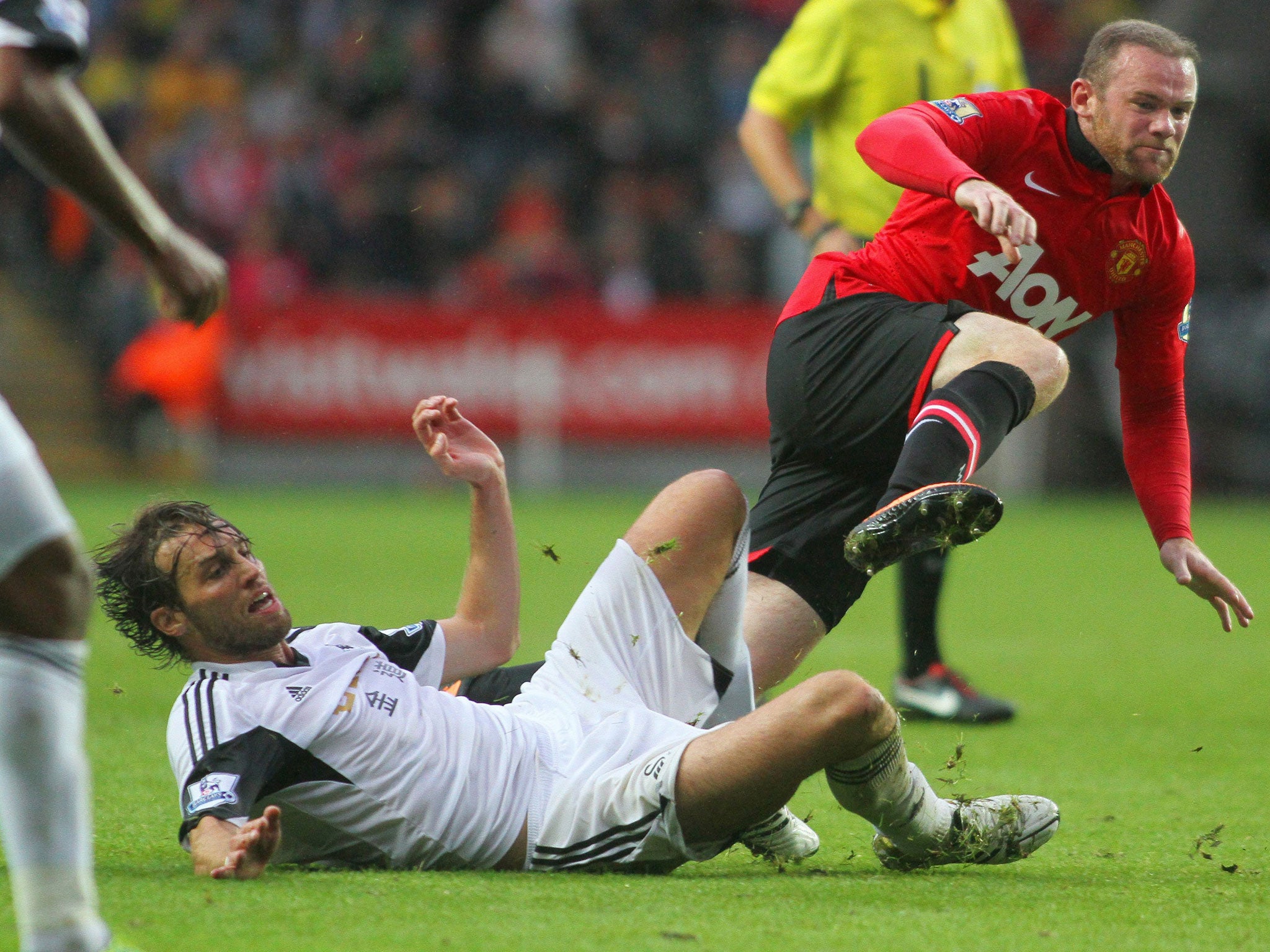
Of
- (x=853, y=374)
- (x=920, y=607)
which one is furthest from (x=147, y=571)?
(x=920, y=607)

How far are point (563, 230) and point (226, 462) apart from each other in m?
3.81

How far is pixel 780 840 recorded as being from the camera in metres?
3.61

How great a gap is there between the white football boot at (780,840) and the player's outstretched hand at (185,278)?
1.63 meters

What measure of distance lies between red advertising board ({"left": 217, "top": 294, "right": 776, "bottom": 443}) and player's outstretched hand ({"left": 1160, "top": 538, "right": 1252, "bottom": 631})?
10824mm

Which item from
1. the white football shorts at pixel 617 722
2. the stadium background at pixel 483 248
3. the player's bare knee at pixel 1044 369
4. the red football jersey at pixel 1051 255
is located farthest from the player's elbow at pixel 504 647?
the stadium background at pixel 483 248

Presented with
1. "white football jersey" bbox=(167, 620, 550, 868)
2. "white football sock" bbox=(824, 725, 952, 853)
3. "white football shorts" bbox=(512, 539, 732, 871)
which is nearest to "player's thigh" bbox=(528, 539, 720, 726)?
"white football shorts" bbox=(512, 539, 732, 871)

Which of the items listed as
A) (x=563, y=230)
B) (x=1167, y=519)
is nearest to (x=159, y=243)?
(x=1167, y=519)

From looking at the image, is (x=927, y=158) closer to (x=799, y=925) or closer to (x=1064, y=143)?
(x=1064, y=143)

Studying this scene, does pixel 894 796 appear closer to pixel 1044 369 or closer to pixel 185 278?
pixel 1044 369

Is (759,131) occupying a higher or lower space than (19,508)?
higher

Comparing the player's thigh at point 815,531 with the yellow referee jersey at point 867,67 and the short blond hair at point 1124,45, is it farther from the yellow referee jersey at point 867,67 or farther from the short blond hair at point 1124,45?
the yellow referee jersey at point 867,67

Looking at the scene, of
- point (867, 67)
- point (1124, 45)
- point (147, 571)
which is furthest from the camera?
point (867, 67)

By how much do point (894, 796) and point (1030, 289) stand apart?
4.82 ft

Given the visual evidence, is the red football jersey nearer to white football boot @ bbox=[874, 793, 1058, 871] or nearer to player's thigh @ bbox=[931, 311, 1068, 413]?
player's thigh @ bbox=[931, 311, 1068, 413]
